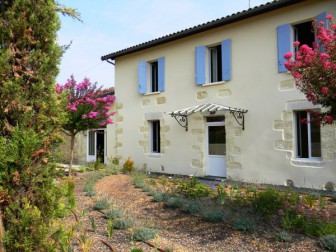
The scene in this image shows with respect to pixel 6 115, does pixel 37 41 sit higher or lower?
higher

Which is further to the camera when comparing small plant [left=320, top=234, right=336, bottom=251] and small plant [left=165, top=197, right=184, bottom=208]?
small plant [left=165, top=197, right=184, bottom=208]

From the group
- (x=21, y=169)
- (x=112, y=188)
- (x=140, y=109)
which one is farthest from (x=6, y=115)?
(x=140, y=109)

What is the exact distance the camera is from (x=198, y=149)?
11.3m

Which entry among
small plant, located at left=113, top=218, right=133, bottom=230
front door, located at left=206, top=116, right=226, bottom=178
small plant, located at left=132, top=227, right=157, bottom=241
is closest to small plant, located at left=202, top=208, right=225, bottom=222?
small plant, located at left=132, top=227, right=157, bottom=241

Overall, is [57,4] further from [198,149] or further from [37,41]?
[198,149]

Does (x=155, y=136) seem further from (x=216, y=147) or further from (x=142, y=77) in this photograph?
(x=216, y=147)

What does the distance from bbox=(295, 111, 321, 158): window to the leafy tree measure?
24.7ft

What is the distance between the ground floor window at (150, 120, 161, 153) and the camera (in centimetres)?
1316

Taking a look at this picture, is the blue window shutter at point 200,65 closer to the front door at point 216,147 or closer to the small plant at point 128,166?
the front door at point 216,147

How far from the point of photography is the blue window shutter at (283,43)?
9.02 meters

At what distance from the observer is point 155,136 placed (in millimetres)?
13312

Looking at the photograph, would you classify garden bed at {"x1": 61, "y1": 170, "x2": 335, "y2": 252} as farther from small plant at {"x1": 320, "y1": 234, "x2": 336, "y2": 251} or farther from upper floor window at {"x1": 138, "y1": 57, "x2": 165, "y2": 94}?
upper floor window at {"x1": 138, "y1": 57, "x2": 165, "y2": 94}

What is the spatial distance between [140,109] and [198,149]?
3.56m

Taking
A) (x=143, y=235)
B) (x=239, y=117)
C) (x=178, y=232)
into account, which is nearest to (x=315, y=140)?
(x=239, y=117)
